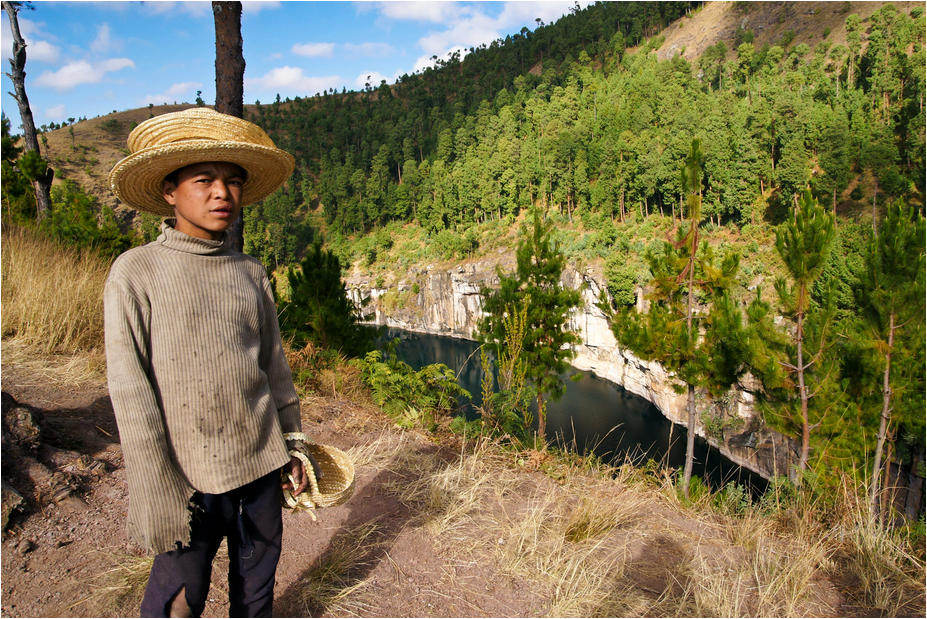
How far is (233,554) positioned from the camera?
144cm

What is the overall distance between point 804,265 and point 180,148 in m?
10.0

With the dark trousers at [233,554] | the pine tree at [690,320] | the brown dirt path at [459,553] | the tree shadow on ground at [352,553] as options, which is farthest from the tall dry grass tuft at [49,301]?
the pine tree at [690,320]

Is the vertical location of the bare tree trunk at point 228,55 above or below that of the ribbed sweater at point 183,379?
above

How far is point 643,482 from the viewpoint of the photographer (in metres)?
3.42

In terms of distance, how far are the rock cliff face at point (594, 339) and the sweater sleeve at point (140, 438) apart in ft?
17.5

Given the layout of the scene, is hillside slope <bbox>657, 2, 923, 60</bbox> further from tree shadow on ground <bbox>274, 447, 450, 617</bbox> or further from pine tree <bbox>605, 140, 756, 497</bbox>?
tree shadow on ground <bbox>274, 447, 450, 617</bbox>

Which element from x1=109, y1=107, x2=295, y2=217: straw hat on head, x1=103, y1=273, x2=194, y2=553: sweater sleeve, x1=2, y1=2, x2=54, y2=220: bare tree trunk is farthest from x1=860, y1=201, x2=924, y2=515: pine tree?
x1=2, y1=2, x2=54, y2=220: bare tree trunk

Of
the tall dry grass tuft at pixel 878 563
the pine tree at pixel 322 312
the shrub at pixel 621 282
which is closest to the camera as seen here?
the tall dry grass tuft at pixel 878 563

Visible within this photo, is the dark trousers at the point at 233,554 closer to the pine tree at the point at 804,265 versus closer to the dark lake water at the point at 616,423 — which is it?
the pine tree at the point at 804,265

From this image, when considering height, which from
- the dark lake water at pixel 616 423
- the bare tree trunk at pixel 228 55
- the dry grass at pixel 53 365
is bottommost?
the dark lake water at pixel 616 423

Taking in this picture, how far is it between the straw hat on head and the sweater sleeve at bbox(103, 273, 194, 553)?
33 centimetres

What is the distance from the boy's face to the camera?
132 cm

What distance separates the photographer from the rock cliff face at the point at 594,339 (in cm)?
2069

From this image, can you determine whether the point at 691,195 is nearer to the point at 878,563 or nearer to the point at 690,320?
the point at 690,320
